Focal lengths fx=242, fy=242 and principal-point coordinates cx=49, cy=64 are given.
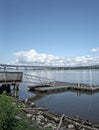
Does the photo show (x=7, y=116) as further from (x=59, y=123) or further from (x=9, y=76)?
(x=9, y=76)

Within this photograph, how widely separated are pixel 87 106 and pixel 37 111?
9595mm

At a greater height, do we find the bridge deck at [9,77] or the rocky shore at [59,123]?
the bridge deck at [9,77]

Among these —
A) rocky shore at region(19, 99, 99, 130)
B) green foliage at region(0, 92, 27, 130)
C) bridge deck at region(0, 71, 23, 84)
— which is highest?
bridge deck at region(0, 71, 23, 84)

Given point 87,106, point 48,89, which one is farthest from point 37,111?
point 48,89

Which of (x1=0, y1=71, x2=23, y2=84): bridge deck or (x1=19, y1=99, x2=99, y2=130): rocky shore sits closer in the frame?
(x1=19, y1=99, x2=99, y2=130): rocky shore

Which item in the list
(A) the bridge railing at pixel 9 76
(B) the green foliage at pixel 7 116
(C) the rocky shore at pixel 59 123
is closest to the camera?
(B) the green foliage at pixel 7 116

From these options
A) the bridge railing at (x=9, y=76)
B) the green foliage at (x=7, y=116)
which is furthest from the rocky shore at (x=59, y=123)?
the bridge railing at (x=9, y=76)

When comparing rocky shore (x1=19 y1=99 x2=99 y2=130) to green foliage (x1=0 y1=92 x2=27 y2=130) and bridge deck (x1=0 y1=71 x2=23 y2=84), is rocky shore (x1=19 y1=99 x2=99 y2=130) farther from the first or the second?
bridge deck (x1=0 y1=71 x2=23 y2=84)

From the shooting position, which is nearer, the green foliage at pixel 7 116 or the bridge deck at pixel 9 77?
the green foliage at pixel 7 116

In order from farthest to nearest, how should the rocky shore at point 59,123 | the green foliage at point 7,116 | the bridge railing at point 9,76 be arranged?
1. the bridge railing at point 9,76
2. the rocky shore at point 59,123
3. the green foliage at point 7,116

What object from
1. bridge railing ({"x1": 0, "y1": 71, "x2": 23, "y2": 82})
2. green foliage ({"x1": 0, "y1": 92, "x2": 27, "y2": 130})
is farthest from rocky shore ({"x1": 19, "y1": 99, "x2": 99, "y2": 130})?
bridge railing ({"x1": 0, "y1": 71, "x2": 23, "y2": 82})

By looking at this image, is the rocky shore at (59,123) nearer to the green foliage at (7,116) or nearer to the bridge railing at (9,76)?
the green foliage at (7,116)

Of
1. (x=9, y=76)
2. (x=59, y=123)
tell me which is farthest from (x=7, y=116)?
(x=9, y=76)

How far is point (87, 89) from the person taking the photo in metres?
45.8
